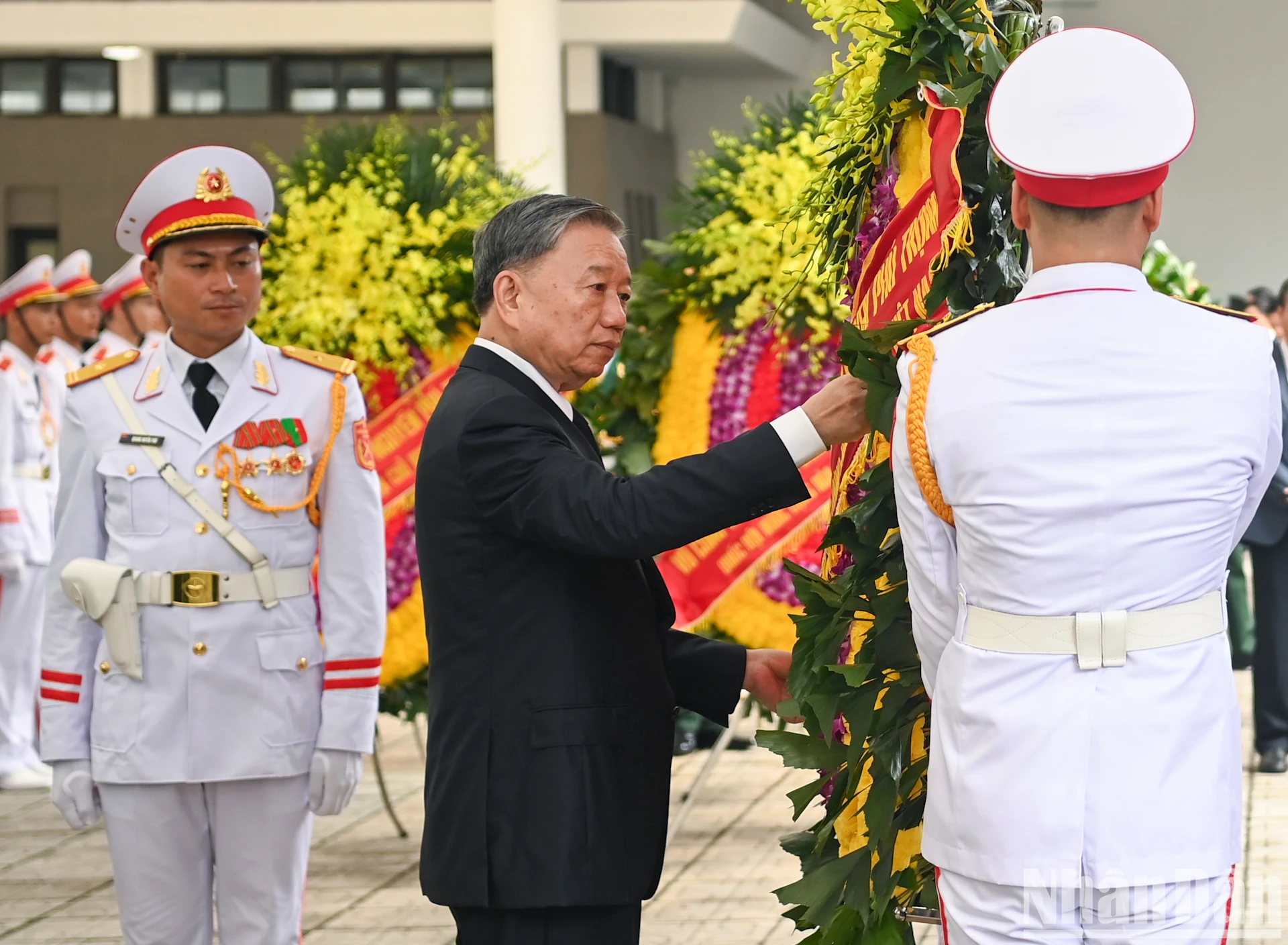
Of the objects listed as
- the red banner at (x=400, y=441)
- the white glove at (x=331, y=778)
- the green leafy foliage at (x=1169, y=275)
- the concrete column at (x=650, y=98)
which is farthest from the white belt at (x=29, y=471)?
the concrete column at (x=650, y=98)

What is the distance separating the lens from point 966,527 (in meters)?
1.87

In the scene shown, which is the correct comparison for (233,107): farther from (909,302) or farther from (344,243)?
(909,302)

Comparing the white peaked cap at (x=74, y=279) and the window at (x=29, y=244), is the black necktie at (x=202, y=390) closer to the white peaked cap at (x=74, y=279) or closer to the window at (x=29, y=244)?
the white peaked cap at (x=74, y=279)

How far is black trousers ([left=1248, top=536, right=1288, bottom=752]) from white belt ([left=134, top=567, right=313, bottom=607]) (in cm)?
477

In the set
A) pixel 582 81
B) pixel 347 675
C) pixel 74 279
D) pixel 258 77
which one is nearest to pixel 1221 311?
pixel 347 675

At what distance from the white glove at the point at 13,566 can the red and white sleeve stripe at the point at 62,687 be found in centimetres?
423

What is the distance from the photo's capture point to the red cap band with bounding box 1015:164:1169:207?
71.4 inches

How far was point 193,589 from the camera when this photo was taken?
302 centimetres

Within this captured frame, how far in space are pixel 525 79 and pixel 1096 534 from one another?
13731 mm

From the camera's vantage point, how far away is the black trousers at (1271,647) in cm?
666

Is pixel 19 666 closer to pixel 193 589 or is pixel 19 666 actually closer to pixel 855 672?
pixel 193 589

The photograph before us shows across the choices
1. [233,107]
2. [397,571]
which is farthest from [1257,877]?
[233,107]

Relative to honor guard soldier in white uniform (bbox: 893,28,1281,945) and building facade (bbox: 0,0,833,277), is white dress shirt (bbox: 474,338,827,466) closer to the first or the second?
honor guard soldier in white uniform (bbox: 893,28,1281,945)

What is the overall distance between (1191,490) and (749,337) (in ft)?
10.8
